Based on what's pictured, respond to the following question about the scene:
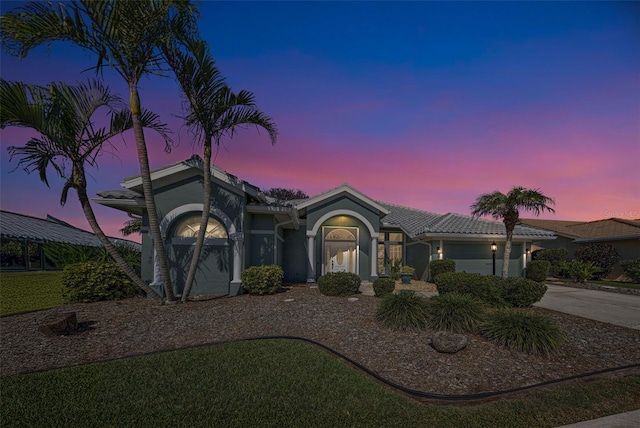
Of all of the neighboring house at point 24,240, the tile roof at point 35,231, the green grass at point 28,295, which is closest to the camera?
the green grass at point 28,295

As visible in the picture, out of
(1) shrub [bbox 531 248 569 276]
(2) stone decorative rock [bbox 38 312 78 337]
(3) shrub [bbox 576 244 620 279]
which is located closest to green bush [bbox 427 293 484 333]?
(2) stone decorative rock [bbox 38 312 78 337]

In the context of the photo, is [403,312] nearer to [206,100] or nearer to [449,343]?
[449,343]

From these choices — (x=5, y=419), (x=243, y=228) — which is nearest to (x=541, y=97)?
(x=243, y=228)

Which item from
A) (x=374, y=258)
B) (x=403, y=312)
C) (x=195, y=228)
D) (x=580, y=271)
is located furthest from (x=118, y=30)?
(x=580, y=271)

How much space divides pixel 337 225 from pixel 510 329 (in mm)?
10738

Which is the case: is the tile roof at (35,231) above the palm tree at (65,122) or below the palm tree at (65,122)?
below

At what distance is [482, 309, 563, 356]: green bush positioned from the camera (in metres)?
6.30

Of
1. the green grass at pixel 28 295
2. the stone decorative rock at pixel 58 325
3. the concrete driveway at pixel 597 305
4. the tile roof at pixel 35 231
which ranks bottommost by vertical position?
the concrete driveway at pixel 597 305

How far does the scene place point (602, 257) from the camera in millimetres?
20312

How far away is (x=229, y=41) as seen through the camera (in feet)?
33.9

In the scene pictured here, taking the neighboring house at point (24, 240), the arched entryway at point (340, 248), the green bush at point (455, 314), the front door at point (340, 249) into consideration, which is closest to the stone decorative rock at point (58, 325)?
the green bush at point (455, 314)

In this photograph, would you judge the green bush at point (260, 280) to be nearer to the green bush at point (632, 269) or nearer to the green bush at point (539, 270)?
the green bush at point (539, 270)

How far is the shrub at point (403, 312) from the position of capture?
291 inches

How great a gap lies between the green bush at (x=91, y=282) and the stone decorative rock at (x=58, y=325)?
338cm
